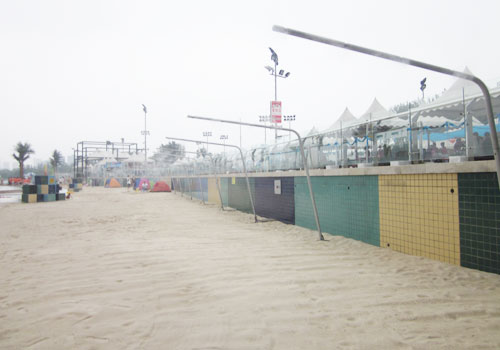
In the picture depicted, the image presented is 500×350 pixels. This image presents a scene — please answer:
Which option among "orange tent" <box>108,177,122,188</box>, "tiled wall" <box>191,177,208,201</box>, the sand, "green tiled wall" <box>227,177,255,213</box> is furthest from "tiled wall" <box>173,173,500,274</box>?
"orange tent" <box>108,177,122,188</box>

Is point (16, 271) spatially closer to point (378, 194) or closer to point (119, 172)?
point (378, 194)

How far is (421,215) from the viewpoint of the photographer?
5.14 meters

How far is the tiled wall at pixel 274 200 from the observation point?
9754 millimetres

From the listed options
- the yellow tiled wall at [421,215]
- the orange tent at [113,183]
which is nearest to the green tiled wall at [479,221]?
the yellow tiled wall at [421,215]

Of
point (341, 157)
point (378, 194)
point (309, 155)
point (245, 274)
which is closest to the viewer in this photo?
point (245, 274)

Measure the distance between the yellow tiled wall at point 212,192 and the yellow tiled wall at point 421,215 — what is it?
12890mm

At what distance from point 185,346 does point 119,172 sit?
160 ft

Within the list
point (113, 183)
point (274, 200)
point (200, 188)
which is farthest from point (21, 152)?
point (274, 200)

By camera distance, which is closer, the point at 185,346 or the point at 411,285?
the point at 185,346

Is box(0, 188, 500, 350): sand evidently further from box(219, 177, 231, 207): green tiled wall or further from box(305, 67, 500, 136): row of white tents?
box(219, 177, 231, 207): green tiled wall

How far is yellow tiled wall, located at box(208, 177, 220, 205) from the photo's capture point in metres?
18.4

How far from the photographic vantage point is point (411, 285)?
13.0ft

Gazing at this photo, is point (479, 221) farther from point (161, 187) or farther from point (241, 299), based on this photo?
point (161, 187)

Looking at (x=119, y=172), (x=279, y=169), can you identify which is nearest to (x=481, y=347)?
(x=279, y=169)
